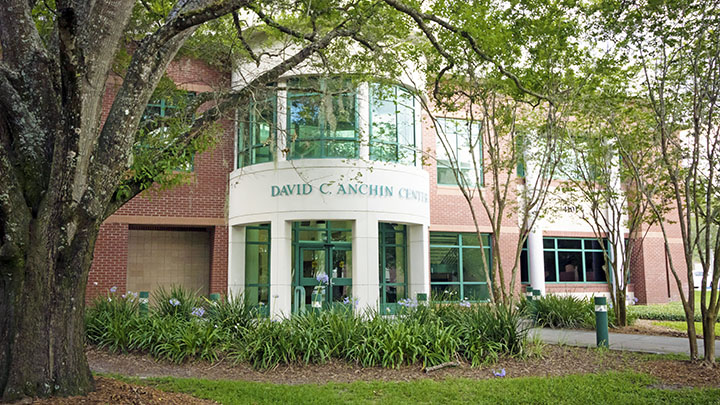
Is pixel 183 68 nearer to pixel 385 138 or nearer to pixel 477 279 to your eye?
pixel 385 138

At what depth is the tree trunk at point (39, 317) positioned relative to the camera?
5215 millimetres

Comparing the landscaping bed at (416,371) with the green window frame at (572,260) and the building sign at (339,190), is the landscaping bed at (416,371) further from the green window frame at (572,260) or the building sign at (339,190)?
the green window frame at (572,260)

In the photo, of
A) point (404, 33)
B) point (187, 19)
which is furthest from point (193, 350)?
point (404, 33)

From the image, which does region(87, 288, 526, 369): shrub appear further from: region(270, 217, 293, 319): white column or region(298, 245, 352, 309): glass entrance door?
region(298, 245, 352, 309): glass entrance door

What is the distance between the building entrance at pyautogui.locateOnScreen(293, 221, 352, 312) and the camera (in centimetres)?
1725

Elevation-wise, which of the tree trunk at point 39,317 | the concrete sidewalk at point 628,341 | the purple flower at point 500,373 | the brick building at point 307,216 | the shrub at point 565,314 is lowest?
the concrete sidewalk at point 628,341

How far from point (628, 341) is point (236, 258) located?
10.2 meters

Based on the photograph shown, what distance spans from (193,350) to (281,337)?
139 centimetres

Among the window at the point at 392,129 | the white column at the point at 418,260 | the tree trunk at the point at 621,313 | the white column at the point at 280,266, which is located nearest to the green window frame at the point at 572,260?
the white column at the point at 418,260

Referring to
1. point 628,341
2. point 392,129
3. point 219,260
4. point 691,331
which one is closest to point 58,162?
point 691,331

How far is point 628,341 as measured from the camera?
11.4 metres

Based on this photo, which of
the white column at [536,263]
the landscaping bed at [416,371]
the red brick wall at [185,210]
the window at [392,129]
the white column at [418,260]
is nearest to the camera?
the landscaping bed at [416,371]

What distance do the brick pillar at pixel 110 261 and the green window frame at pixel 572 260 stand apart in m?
14.8

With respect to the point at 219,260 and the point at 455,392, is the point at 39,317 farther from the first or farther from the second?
the point at 219,260
